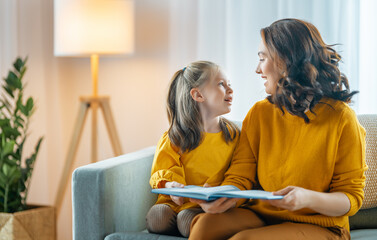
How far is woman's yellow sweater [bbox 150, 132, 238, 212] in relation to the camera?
1.71 meters

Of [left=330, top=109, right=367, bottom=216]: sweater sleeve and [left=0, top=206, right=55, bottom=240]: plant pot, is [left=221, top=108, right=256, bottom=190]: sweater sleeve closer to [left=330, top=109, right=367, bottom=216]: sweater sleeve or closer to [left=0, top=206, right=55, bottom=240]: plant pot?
[left=330, top=109, right=367, bottom=216]: sweater sleeve

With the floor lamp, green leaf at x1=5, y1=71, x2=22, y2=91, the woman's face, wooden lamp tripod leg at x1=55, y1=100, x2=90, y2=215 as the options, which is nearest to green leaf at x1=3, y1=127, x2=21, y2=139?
green leaf at x1=5, y1=71, x2=22, y2=91

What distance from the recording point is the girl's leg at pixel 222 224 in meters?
1.41

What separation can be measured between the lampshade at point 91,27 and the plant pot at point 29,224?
0.83 m

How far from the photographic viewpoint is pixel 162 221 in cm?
163

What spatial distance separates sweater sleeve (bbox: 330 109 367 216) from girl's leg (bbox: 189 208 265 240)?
26 centimetres

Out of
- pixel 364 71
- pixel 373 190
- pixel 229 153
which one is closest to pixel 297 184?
pixel 229 153

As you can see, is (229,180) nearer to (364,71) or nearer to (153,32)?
(364,71)

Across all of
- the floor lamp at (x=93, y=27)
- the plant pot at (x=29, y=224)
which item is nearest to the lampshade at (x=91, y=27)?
the floor lamp at (x=93, y=27)

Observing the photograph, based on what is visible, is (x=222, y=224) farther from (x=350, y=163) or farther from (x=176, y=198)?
(x=350, y=163)

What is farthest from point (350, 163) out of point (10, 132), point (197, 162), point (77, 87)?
point (77, 87)

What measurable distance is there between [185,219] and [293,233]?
365 millimetres

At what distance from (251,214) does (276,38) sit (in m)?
0.55

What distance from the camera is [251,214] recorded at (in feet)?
5.07
